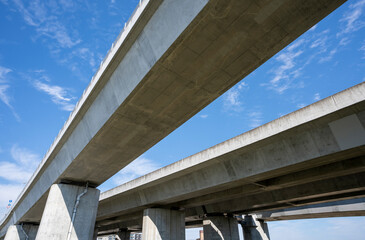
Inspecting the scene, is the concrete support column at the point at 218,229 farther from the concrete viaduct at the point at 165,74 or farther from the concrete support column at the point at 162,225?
the concrete viaduct at the point at 165,74

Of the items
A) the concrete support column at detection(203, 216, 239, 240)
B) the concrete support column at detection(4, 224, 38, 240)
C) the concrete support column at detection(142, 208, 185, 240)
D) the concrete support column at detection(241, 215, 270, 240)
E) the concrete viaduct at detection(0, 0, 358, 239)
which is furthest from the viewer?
the concrete support column at detection(241, 215, 270, 240)

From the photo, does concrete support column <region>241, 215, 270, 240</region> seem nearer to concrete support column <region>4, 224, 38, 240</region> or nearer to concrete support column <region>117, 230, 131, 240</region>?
concrete support column <region>117, 230, 131, 240</region>

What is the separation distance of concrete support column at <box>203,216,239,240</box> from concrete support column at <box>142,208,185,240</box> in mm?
4783

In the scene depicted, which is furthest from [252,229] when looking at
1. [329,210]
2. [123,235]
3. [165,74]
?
[165,74]

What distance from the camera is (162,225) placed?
805 inches

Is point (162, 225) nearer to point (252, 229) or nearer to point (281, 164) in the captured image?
point (281, 164)

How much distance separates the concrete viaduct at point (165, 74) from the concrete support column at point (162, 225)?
22.9 feet

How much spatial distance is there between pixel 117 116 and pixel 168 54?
3.63 meters

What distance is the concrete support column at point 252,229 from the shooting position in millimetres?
31797

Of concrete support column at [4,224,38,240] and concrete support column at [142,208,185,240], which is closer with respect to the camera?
concrete support column at [142,208,185,240]

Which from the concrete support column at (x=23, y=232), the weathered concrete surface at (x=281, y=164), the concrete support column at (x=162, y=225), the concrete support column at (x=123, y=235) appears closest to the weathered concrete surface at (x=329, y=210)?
the weathered concrete surface at (x=281, y=164)

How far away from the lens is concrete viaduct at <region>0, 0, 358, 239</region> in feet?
19.3

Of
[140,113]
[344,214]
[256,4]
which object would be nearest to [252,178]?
[140,113]

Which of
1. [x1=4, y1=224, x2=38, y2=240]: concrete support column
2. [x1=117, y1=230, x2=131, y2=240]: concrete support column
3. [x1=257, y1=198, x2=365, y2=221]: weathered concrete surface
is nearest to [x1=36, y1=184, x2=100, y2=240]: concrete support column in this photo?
[x1=4, y1=224, x2=38, y2=240]: concrete support column
